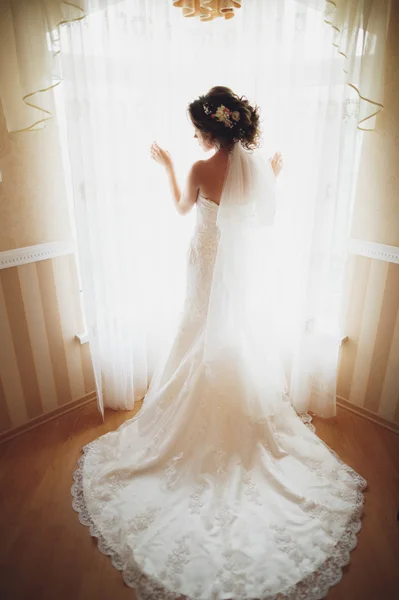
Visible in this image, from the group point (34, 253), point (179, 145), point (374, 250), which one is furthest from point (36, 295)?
point (374, 250)

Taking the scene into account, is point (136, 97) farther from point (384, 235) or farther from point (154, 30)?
point (384, 235)

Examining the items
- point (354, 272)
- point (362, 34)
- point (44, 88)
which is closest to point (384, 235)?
point (354, 272)

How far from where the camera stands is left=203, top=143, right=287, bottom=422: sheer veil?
1.74m

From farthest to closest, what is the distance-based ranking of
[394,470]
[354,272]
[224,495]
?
[354,272]
[394,470]
[224,495]

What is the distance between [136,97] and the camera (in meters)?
1.97

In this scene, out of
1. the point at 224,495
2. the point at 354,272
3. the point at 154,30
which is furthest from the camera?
the point at 354,272

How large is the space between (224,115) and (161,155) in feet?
1.46

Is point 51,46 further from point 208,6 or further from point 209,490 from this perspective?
point 209,490

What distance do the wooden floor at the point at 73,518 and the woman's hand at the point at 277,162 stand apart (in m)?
1.51

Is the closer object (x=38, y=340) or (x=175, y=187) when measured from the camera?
(x=175, y=187)

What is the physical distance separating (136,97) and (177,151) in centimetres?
33

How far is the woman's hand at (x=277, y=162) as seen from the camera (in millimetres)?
2039

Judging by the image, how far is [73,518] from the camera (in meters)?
Answer: 1.80

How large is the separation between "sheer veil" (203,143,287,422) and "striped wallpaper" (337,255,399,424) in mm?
615
